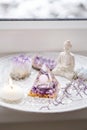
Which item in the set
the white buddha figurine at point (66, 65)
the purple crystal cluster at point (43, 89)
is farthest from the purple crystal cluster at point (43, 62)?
the purple crystal cluster at point (43, 89)

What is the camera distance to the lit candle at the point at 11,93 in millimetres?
932

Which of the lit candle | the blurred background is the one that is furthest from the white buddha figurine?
the blurred background

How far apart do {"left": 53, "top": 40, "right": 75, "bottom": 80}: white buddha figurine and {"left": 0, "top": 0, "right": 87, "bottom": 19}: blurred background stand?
0.28 m

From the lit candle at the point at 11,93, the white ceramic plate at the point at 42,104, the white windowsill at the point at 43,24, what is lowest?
the white ceramic plate at the point at 42,104

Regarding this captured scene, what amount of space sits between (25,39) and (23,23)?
0.06 meters

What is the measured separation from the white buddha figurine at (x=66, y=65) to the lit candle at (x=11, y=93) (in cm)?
17

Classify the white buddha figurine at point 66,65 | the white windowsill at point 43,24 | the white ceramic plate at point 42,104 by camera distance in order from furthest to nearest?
the white windowsill at point 43,24 → the white buddha figurine at point 66,65 → the white ceramic plate at point 42,104

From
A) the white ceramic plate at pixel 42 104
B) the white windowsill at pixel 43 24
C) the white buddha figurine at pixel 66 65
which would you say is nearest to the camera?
the white ceramic plate at pixel 42 104

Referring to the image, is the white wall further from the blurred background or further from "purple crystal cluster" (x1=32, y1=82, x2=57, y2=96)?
"purple crystal cluster" (x1=32, y1=82, x2=57, y2=96)

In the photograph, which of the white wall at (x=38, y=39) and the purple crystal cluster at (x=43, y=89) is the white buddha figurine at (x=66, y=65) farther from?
the white wall at (x=38, y=39)

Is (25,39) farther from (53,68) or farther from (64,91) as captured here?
(64,91)

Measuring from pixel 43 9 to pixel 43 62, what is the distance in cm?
28

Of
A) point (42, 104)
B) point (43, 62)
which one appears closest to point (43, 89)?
point (42, 104)

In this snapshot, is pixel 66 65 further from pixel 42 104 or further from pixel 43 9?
pixel 43 9
